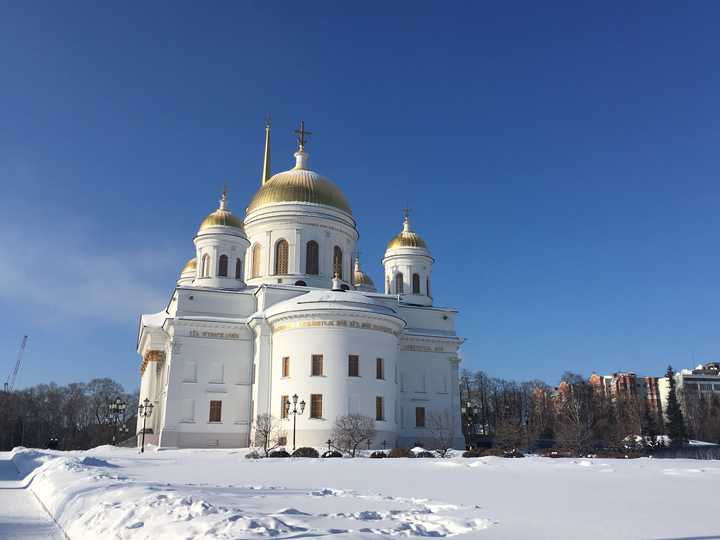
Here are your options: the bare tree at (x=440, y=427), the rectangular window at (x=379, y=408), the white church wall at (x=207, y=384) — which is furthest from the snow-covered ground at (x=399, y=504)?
the bare tree at (x=440, y=427)

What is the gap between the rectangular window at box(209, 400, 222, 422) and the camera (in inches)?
1414

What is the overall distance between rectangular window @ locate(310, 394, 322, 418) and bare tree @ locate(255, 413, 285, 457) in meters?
1.75

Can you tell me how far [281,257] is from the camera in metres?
41.2

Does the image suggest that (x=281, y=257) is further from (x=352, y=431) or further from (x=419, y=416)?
(x=352, y=431)

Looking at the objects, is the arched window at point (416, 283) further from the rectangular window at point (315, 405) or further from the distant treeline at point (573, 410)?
the distant treeline at point (573, 410)

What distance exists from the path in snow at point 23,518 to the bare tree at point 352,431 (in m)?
18.0

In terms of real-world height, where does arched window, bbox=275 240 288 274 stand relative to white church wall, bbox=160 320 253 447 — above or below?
above

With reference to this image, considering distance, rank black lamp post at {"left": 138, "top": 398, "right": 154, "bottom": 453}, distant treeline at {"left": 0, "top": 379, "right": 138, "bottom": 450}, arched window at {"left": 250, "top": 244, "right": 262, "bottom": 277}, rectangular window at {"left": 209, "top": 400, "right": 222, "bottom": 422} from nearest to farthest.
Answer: black lamp post at {"left": 138, "top": 398, "right": 154, "bottom": 453} < rectangular window at {"left": 209, "top": 400, "right": 222, "bottom": 422} < arched window at {"left": 250, "top": 244, "right": 262, "bottom": 277} < distant treeline at {"left": 0, "top": 379, "right": 138, "bottom": 450}

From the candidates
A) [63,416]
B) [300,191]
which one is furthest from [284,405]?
[63,416]

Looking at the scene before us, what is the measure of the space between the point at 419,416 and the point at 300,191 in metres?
15.3

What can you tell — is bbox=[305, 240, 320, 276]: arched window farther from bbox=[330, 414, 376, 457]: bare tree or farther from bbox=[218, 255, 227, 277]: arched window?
bbox=[330, 414, 376, 457]: bare tree

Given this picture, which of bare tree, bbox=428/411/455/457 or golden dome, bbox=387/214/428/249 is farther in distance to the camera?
golden dome, bbox=387/214/428/249

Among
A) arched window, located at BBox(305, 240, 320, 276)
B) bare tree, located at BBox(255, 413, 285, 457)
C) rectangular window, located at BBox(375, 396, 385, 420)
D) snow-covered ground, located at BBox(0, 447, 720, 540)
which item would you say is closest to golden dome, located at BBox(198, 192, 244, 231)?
arched window, located at BBox(305, 240, 320, 276)

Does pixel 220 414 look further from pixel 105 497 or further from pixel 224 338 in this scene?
pixel 105 497
